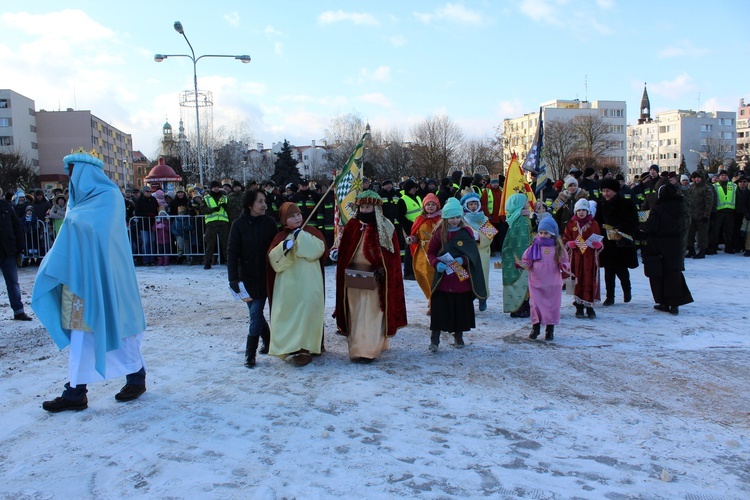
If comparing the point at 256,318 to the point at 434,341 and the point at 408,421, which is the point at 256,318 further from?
the point at 408,421

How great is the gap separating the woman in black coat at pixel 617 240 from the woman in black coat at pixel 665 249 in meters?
0.24

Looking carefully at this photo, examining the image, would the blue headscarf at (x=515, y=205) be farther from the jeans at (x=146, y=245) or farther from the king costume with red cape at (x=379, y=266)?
the jeans at (x=146, y=245)

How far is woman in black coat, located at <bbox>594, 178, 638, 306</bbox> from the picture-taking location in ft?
30.7

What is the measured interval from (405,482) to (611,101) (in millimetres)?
123739

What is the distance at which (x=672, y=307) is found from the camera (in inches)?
349

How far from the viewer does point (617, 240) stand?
9352mm

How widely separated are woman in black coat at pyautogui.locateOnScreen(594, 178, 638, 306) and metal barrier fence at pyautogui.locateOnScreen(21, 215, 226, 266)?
9.67m

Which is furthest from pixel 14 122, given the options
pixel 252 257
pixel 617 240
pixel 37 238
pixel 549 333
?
pixel 549 333

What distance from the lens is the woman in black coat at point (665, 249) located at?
8930 millimetres

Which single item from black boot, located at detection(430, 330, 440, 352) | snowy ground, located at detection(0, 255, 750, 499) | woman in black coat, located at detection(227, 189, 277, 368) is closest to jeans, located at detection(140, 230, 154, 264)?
snowy ground, located at detection(0, 255, 750, 499)

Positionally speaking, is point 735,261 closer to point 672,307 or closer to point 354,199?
point 672,307

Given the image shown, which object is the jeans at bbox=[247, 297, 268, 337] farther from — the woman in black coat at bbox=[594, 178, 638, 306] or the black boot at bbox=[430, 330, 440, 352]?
the woman in black coat at bbox=[594, 178, 638, 306]

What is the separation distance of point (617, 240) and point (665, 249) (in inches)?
27.3

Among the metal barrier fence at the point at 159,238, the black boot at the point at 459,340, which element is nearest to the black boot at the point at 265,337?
the black boot at the point at 459,340
